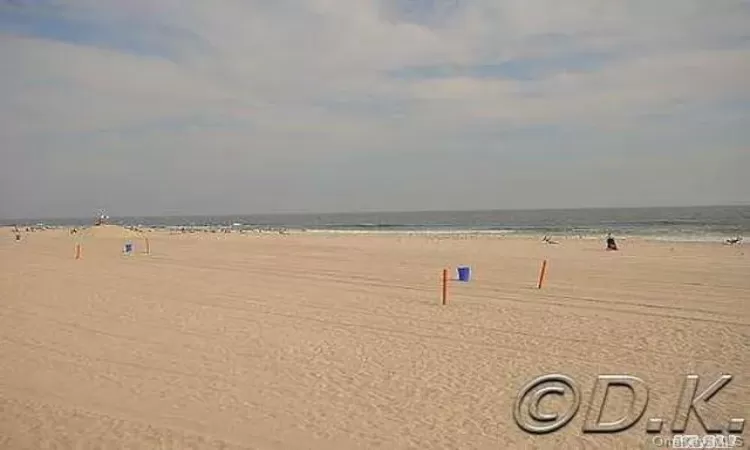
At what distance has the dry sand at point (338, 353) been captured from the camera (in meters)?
6.26

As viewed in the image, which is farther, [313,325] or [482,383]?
[313,325]

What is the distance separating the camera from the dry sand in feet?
20.5

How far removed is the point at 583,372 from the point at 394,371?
8.35 feet

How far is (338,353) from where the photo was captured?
9.38 m

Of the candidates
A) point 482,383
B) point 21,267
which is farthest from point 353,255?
point 482,383

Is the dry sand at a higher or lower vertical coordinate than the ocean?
lower

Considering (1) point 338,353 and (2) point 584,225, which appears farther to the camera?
(2) point 584,225

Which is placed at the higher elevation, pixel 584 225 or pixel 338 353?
pixel 584 225

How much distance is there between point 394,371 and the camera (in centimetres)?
834

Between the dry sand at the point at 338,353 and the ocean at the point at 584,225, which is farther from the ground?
the ocean at the point at 584,225

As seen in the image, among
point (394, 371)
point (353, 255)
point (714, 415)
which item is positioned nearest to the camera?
point (714, 415)

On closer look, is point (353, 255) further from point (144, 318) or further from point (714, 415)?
point (714, 415)

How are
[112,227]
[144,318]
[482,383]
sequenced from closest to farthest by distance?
[482,383]
[144,318]
[112,227]

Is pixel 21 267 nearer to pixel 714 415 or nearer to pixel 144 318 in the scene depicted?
pixel 144 318
